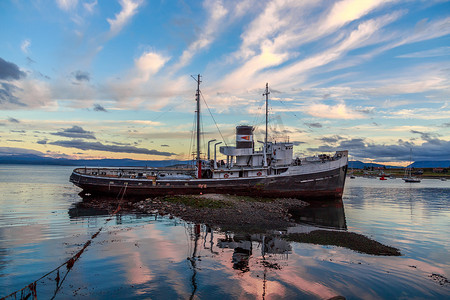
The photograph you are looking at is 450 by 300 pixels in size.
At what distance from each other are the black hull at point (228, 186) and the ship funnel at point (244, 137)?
5.88 m

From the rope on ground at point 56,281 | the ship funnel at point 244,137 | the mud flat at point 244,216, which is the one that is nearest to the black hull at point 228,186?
the mud flat at point 244,216

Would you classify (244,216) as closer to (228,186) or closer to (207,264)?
(207,264)

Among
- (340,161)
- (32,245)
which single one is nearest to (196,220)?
(32,245)

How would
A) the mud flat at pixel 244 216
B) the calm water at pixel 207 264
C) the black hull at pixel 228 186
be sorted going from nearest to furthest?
the calm water at pixel 207 264
the mud flat at pixel 244 216
the black hull at pixel 228 186

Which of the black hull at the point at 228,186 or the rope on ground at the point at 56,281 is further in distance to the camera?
the black hull at the point at 228,186

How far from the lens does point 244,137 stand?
132 ft

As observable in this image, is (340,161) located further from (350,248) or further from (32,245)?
(32,245)

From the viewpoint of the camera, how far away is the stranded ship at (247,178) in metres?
36.9

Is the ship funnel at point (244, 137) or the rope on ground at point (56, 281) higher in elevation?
the ship funnel at point (244, 137)

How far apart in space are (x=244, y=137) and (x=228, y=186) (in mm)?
8128

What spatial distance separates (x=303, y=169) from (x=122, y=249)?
93.8 ft

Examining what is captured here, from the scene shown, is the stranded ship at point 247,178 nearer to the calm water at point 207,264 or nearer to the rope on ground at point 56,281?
the calm water at point 207,264

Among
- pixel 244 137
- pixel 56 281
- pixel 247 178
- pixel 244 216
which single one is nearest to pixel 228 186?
pixel 247 178

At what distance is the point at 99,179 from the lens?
38812 mm
